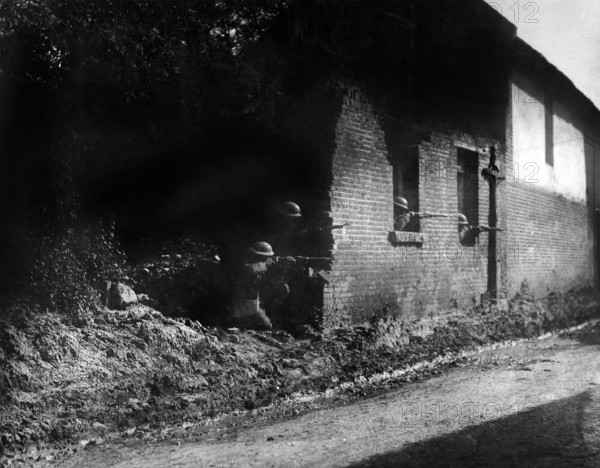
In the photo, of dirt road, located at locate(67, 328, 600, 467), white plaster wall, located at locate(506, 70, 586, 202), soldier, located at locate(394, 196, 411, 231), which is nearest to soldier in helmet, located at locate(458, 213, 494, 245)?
soldier, located at locate(394, 196, 411, 231)

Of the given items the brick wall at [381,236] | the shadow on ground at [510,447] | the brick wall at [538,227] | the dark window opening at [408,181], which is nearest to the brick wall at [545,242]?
the brick wall at [538,227]

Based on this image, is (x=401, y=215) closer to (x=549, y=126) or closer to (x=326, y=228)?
(x=326, y=228)

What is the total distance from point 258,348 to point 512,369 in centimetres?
323

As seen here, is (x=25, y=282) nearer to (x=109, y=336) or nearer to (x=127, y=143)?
(x=109, y=336)

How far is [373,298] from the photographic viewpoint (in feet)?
30.7

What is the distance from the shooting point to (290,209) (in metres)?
8.51

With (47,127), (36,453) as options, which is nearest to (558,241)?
(47,127)

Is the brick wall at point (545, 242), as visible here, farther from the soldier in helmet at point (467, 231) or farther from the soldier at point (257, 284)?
the soldier at point (257, 284)

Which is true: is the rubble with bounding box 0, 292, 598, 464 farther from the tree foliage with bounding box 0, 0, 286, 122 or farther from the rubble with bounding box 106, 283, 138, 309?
the tree foliage with bounding box 0, 0, 286, 122

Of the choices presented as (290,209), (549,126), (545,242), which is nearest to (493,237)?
(545,242)

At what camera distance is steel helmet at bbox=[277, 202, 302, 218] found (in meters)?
8.49

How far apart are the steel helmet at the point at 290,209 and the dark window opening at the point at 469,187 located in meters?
4.87

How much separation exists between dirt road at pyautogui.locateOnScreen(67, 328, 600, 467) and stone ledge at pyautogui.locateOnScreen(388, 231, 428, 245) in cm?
312

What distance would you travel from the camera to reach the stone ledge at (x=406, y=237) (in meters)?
9.78
